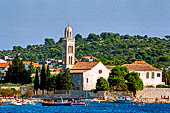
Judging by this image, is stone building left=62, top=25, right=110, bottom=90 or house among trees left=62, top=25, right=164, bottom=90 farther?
house among trees left=62, top=25, right=164, bottom=90

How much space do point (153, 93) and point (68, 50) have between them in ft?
57.8

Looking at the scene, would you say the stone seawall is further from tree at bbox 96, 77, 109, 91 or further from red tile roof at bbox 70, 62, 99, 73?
red tile roof at bbox 70, 62, 99, 73

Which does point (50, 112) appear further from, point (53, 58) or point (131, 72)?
point (53, 58)

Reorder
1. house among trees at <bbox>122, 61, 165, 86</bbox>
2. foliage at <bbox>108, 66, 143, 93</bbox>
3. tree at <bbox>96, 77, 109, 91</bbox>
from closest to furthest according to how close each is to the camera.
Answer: tree at <bbox>96, 77, 109, 91</bbox>, foliage at <bbox>108, 66, 143, 93</bbox>, house among trees at <bbox>122, 61, 165, 86</bbox>

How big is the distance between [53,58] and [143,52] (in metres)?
40.6

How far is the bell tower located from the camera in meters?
103

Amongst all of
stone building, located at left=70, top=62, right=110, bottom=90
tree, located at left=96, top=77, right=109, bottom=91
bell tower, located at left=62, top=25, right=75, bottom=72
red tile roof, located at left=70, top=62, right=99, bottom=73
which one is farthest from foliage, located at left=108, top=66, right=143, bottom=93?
bell tower, located at left=62, top=25, right=75, bottom=72

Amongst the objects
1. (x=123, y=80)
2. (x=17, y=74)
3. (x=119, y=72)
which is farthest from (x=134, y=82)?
(x=17, y=74)

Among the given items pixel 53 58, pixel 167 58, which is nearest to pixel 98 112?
pixel 167 58

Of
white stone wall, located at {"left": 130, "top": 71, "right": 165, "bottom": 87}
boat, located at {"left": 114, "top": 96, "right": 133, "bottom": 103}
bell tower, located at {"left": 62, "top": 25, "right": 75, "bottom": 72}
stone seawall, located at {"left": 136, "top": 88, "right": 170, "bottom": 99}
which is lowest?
boat, located at {"left": 114, "top": 96, "right": 133, "bottom": 103}

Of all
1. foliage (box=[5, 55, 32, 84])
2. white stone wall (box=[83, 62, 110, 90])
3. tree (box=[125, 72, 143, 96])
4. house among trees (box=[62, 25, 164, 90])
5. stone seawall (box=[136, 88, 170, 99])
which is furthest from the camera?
foliage (box=[5, 55, 32, 84])

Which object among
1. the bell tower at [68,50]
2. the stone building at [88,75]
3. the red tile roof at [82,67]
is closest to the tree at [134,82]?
the stone building at [88,75]

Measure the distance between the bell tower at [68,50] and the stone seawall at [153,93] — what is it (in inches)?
547

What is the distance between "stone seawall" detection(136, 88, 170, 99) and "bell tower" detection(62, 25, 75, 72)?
13903mm
